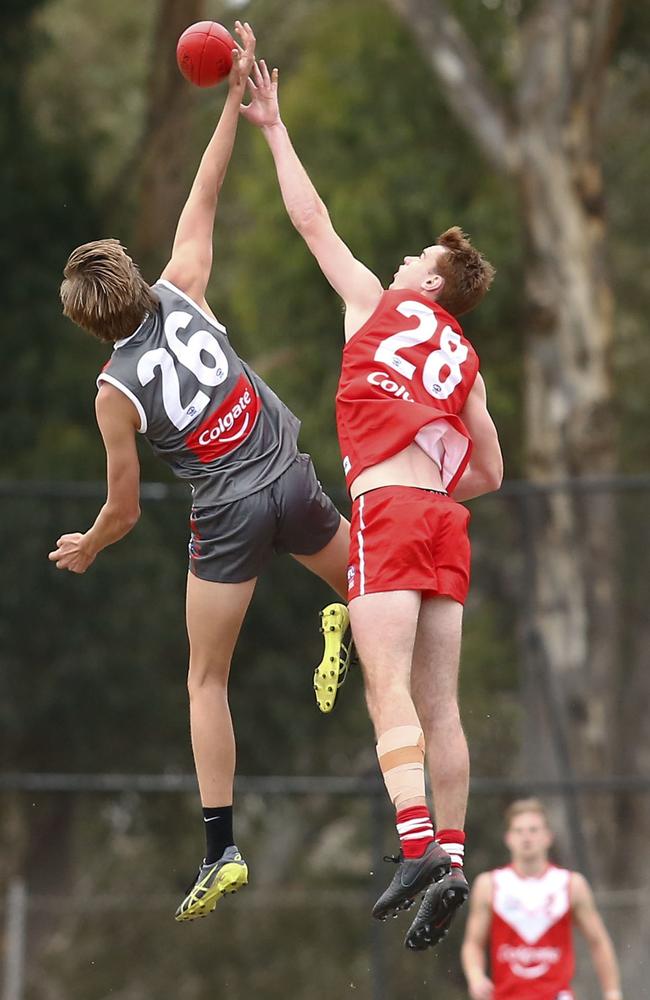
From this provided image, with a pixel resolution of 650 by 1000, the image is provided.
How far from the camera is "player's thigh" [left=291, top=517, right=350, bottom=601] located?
5.50 meters

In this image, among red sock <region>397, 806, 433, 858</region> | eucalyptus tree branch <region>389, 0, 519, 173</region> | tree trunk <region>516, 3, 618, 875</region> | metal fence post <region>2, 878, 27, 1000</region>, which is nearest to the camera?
red sock <region>397, 806, 433, 858</region>

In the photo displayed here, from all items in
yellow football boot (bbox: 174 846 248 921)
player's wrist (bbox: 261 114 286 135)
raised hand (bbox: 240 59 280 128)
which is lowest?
yellow football boot (bbox: 174 846 248 921)

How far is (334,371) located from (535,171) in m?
3.23

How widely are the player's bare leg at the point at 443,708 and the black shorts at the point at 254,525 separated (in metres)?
0.52

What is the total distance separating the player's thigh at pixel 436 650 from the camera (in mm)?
5039

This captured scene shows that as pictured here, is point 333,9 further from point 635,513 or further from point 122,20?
point 635,513

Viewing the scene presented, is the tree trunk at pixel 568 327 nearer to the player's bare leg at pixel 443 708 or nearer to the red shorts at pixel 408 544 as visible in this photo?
the player's bare leg at pixel 443 708

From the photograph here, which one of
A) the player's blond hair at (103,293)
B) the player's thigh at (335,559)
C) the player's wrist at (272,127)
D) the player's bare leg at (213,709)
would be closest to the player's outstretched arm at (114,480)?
the player's blond hair at (103,293)

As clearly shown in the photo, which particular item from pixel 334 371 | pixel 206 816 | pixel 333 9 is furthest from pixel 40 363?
pixel 206 816

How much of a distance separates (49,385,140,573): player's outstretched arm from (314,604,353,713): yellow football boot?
26.4 inches

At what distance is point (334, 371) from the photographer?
15.8 m

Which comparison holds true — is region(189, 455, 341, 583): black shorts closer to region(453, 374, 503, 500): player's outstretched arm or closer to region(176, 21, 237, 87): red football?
region(453, 374, 503, 500): player's outstretched arm

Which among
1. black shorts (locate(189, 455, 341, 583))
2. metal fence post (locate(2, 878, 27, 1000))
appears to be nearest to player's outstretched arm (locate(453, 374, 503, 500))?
black shorts (locate(189, 455, 341, 583))

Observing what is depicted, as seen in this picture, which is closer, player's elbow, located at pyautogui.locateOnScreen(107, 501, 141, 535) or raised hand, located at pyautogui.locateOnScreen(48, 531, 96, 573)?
player's elbow, located at pyautogui.locateOnScreen(107, 501, 141, 535)
